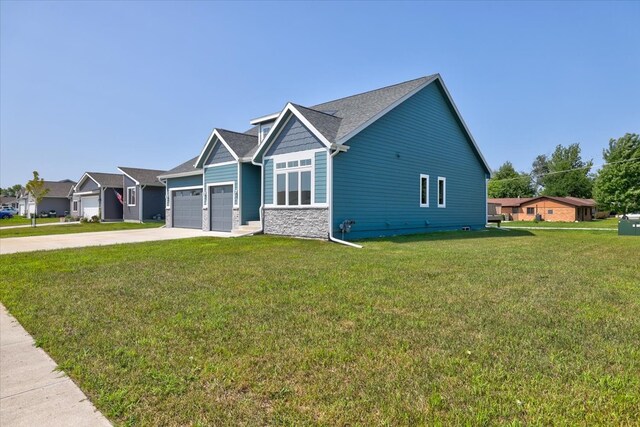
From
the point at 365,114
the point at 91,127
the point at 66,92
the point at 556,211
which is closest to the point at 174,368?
the point at 365,114

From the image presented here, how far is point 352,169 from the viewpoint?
13.4 meters

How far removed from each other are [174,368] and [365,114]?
42.5 ft

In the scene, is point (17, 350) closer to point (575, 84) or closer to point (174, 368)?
point (174, 368)

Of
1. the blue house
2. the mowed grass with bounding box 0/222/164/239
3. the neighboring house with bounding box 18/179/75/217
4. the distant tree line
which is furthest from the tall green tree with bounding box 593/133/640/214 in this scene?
the neighboring house with bounding box 18/179/75/217

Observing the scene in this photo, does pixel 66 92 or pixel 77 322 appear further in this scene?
pixel 66 92

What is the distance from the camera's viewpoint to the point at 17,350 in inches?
137

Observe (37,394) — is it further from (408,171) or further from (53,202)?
(53,202)

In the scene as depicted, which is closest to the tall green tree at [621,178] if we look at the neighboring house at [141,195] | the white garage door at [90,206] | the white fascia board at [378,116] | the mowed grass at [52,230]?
the white fascia board at [378,116]

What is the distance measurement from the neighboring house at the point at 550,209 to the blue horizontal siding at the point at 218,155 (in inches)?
1871

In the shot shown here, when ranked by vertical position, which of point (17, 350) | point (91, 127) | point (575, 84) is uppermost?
point (575, 84)

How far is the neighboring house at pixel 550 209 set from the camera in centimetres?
4700

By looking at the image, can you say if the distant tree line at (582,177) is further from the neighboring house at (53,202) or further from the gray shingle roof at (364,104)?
the neighboring house at (53,202)

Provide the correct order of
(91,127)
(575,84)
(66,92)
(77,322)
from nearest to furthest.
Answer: (77,322) < (66,92) < (91,127) < (575,84)

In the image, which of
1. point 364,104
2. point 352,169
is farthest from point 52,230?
point 364,104
